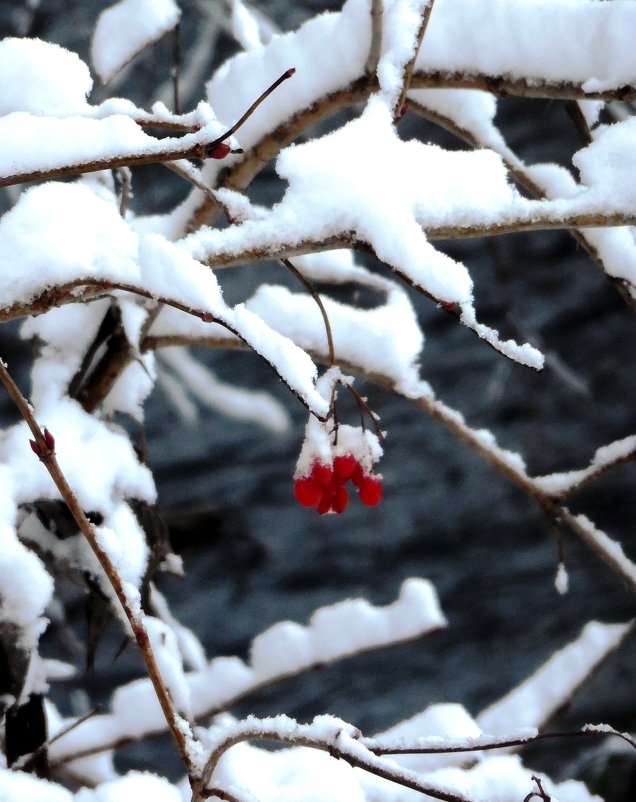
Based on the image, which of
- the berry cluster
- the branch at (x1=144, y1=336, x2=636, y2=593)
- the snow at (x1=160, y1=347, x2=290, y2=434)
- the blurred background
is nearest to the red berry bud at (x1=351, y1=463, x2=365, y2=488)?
the berry cluster

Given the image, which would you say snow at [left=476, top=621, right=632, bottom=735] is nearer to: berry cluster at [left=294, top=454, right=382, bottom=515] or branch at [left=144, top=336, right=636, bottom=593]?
branch at [left=144, top=336, right=636, bottom=593]

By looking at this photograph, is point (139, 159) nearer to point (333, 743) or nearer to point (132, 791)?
point (333, 743)

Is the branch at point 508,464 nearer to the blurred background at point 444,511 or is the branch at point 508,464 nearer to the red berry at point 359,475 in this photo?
the red berry at point 359,475

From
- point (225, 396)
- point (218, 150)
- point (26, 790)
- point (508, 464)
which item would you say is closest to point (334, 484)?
point (508, 464)

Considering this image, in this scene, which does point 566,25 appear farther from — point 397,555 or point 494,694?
point 494,694

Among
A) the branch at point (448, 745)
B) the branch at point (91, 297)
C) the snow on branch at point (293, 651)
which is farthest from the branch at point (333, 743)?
the snow on branch at point (293, 651)

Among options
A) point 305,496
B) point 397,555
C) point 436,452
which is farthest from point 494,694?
point 305,496
